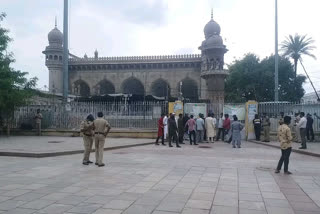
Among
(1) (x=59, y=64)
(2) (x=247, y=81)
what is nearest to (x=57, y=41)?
(1) (x=59, y=64)

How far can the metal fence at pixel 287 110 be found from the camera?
15414mm

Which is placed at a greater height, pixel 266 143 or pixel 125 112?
pixel 125 112

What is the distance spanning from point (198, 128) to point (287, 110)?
4.86 m

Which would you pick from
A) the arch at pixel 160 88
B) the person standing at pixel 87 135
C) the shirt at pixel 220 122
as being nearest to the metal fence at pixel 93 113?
the shirt at pixel 220 122

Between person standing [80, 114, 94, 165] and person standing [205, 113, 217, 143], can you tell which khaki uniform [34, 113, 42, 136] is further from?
person standing [80, 114, 94, 165]

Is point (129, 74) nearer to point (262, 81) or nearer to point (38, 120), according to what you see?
point (262, 81)

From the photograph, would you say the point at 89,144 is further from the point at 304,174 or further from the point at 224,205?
the point at 304,174

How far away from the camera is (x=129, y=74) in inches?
1597

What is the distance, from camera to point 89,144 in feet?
27.3

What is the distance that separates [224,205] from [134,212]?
1.36 m

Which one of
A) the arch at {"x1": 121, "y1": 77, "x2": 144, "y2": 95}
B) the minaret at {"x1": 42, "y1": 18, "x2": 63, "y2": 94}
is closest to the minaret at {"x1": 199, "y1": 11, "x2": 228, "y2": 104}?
the arch at {"x1": 121, "y1": 77, "x2": 144, "y2": 95}

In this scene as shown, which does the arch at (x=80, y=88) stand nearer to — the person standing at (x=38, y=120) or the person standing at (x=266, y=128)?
the person standing at (x=38, y=120)

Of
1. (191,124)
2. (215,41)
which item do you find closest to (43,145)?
(191,124)

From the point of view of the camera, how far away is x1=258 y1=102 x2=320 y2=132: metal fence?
15414 millimetres
